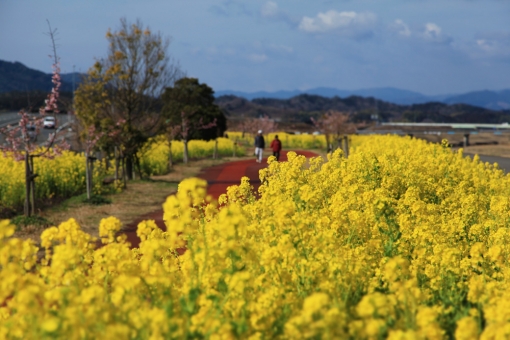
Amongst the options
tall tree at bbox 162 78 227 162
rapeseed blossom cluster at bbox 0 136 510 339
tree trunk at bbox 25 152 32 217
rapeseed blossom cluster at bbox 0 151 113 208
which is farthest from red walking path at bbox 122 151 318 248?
tall tree at bbox 162 78 227 162

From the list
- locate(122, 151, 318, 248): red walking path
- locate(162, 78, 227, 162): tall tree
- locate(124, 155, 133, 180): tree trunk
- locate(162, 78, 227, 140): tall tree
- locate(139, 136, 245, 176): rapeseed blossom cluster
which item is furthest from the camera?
locate(162, 78, 227, 140): tall tree

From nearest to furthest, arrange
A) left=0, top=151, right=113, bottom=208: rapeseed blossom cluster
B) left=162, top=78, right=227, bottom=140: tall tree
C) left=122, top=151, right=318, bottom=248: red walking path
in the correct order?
left=122, top=151, right=318, bottom=248: red walking path → left=0, top=151, right=113, bottom=208: rapeseed blossom cluster → left=162, top=78, right=227, bottom=140: tall tree

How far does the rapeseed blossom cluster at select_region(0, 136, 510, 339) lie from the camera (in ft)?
11.0

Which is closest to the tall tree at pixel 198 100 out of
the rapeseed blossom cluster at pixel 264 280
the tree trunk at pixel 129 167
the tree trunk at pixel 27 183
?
the tree trunk at pixel 129 167

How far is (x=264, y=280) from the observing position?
14.9 ft

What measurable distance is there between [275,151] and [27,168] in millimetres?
15581

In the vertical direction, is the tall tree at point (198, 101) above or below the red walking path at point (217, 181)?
above

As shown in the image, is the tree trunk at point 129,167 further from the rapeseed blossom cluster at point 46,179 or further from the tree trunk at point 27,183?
the tree trunk at point 27,183

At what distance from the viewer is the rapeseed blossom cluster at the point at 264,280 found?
11.0ft

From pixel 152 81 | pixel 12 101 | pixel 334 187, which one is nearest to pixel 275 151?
pixel 152 81

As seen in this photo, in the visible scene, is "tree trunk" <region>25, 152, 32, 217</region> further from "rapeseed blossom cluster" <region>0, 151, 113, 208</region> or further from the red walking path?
the red walking path

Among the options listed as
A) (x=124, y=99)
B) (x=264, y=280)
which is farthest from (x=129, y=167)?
(x=264, y=280)

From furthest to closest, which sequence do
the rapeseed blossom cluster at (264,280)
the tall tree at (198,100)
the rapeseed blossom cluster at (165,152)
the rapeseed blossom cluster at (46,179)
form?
1. the tall tree at (198,100)
2. the rapeseed blossom cluster at (165,152)
3. the rapeseed blossom cluster at (46,179)
4. the rapeseed blossom cluster at (264,280)

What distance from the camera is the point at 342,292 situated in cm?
476
